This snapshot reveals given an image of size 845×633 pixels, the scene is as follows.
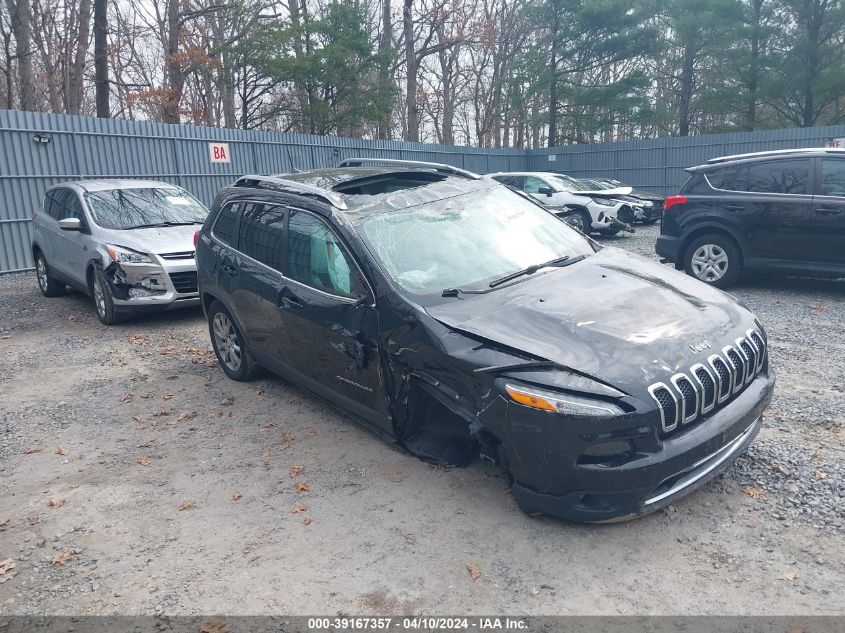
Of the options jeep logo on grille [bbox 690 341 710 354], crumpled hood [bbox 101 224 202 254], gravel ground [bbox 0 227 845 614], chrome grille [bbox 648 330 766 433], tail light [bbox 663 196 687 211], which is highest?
tail light [bbox 663 196 687 211]

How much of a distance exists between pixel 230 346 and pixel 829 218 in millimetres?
6855

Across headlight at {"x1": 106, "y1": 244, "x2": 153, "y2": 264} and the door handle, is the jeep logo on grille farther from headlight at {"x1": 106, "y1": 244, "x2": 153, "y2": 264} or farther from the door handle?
headlight at {"x1": 106, "y1": 244, "x2": 153, "y2": 264}

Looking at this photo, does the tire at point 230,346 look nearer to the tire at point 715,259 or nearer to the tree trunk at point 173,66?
the tire at point 715,259

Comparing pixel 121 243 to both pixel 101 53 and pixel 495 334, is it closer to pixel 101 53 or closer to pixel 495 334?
pixel 495 334

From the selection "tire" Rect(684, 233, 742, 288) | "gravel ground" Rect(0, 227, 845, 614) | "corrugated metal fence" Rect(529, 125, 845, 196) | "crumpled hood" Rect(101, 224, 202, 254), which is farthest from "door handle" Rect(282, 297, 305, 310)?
"corrugated metal fence" Rect(529, 125, 845, 196)

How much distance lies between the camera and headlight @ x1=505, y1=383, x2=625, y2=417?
2998 millimetres

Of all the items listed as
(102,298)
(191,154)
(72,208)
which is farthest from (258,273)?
(191,154)

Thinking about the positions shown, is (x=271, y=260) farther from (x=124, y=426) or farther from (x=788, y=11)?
(x=788, y=11)

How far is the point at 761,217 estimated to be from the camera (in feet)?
26.7

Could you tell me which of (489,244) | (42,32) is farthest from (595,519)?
(42,32)

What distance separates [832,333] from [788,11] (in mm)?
22741

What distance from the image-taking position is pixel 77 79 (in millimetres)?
23609

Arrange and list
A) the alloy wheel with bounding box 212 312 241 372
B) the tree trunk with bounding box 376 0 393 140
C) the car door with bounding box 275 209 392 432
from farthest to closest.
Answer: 1. the tree trunk with bounding box 376 0 393 140
2. the alloy wheel with bounding box 212 312 241 372
3. the car door with bounding box 275 209 392 432

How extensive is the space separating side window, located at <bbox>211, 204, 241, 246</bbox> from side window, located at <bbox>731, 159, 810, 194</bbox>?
6.38 meters
